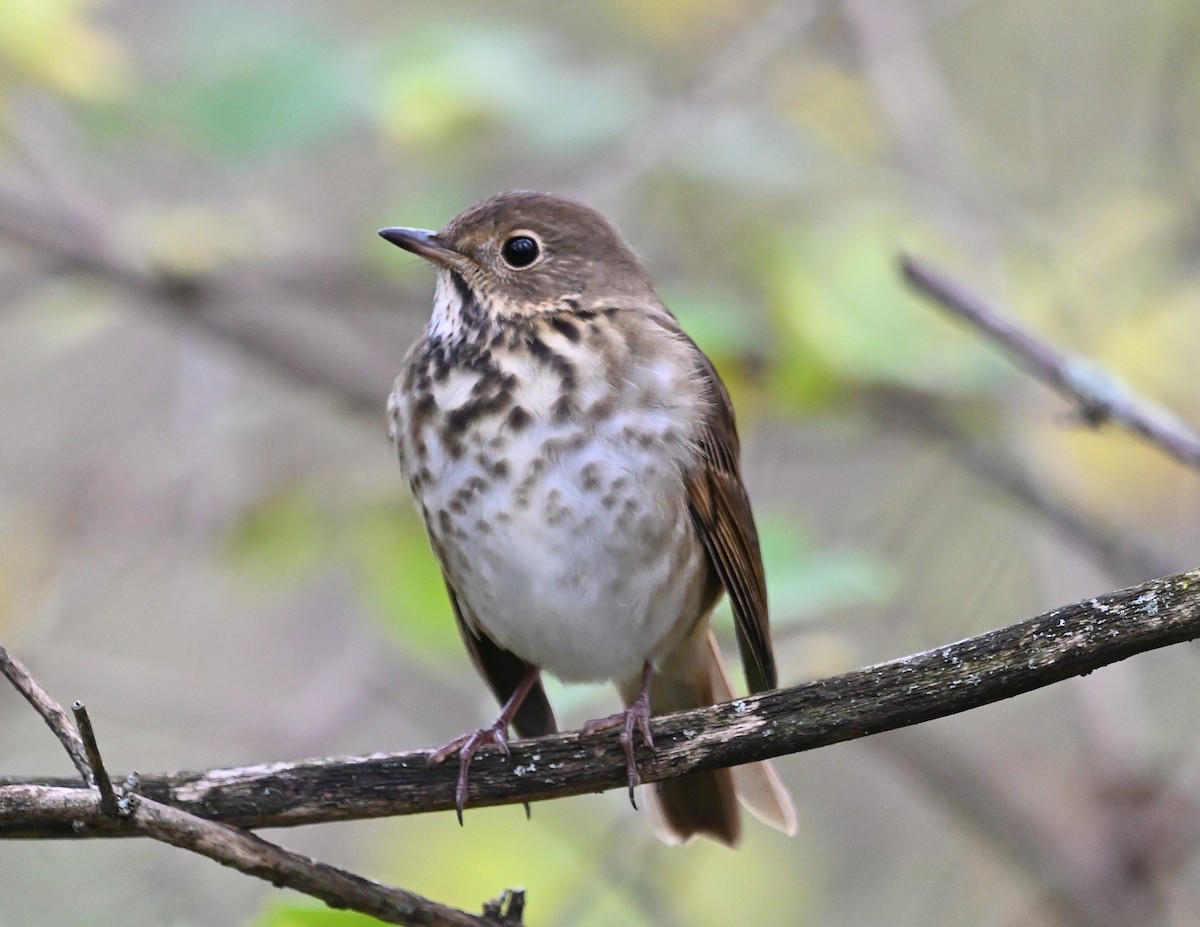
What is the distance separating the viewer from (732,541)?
144 inches

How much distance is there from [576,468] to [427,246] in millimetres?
739

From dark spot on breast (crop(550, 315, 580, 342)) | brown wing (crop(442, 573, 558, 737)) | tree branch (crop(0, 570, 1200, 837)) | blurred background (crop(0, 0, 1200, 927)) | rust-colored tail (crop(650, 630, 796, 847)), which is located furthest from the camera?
blurred background (crop(0, 0, 1200, 927))

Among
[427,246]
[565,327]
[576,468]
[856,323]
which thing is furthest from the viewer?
[856,323]

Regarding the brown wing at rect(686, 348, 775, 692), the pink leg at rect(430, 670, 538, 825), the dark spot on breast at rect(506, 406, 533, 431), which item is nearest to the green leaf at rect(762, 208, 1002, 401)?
the brown wing at rect(686, 348, 775, 692)

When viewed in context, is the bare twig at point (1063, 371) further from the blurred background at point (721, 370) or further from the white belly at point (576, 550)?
the white belly at point (576, 550)

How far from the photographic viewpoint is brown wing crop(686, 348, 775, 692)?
3613 mm

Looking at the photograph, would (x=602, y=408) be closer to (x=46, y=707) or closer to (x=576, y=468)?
(x=576, y=468)

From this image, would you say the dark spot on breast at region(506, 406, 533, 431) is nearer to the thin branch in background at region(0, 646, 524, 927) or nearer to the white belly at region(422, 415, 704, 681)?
the white belly at region(422, 415, 704, 681)

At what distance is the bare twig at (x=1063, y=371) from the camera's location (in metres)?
3.65

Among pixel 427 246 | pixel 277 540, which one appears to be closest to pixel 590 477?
pixel 427 246

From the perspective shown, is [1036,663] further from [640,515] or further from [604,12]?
[604,12]

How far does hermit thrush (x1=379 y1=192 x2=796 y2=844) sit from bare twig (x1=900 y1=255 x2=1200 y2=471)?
0.58 meters

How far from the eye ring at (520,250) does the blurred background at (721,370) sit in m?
0.72

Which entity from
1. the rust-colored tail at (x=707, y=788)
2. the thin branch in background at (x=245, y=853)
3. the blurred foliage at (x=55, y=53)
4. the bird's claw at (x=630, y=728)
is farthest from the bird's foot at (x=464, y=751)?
the blurred foliage at (x=55, y=53)
